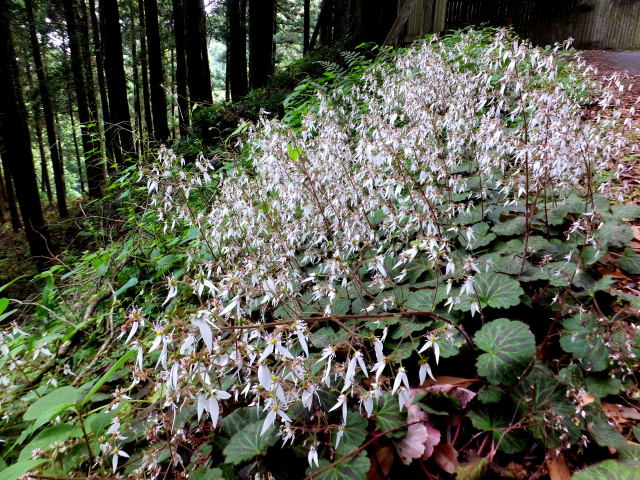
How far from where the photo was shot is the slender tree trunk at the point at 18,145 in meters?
6.88

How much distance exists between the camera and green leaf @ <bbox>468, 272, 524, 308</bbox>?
185 centimetres

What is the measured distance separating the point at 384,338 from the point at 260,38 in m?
11.8

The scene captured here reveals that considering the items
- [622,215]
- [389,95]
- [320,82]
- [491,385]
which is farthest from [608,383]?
[320,82]

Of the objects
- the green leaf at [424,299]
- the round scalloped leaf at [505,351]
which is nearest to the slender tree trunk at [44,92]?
the green leaf at [424,299]

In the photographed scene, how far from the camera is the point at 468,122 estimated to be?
291 cm

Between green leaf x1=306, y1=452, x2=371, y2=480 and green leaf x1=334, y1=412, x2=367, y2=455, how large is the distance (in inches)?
1.6

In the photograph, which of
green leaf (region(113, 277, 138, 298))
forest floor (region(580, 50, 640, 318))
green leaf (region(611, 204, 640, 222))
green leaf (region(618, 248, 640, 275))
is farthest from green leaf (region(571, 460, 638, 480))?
green leaf (region(113, 277, 138, 298))

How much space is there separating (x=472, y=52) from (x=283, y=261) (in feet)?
12.7

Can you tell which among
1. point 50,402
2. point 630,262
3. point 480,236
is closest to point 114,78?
point 50,402

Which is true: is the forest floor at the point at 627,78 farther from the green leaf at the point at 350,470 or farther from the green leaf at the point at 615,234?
the green leaf at the point at 350,470

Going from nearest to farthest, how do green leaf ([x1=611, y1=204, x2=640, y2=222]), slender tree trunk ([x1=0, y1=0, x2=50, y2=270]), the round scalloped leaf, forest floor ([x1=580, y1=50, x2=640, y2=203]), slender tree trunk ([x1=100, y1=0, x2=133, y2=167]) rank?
the round scalloped leaf < green leaf ([x1=611, y1=204, x2=640, y2=222]) < forest floor ([x1=580, y1=50, x2=640, y2=203]) < slender tree trunk ([x1=0, y1=0, x2=50, y2=270]) < slender tree trunk ([x1=100, y1=0, x2=133, y2=167])

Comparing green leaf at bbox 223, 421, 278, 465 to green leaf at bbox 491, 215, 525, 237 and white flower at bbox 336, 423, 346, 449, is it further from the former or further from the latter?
green leaf at bbox 491, 215, 525, 237

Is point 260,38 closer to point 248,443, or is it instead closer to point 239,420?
point 239,420

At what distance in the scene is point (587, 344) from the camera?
1630 millimetres
